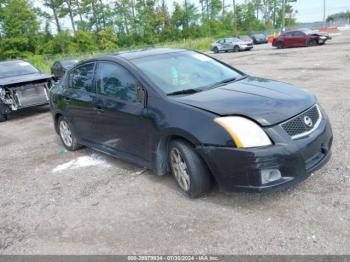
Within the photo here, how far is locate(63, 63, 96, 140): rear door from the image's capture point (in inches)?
199

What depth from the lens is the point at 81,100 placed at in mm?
5188

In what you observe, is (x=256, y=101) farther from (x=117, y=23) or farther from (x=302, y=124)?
(x=117, y=23)

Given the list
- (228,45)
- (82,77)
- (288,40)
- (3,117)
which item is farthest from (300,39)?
(82,77)

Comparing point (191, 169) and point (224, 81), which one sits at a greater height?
point (224, 81)

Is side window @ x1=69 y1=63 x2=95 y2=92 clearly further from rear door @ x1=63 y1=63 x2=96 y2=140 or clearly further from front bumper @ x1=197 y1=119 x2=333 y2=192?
front bumper @ x1=197 y1=119 x2=333 y2=192

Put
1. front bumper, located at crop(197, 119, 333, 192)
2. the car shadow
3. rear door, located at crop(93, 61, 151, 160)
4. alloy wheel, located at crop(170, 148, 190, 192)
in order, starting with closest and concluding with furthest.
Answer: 1. front bumper, located at crop(197, 119, 333, 192)
2. alloy wheel, located at crop(170, 148, 190, 192)
3. rear door, located at crop(93, 61, 151, 160)
4. the car shadow

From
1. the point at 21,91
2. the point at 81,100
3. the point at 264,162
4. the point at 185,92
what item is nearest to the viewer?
the point at 264,162

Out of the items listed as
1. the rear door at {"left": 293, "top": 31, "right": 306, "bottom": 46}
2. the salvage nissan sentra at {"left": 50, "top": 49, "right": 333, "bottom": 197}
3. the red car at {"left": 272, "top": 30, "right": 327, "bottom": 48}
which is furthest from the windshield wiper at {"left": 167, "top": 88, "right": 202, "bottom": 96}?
the rear door at {"left": 293, "top": 31, "right": 306, "bottom": 46}

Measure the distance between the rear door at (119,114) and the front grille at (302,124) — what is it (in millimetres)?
1521

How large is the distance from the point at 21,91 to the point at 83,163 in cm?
516

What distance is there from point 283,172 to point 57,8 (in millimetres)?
57269

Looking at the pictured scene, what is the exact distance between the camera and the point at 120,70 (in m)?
4.49

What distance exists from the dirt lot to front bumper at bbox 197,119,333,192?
1.09ft

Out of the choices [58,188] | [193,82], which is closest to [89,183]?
[58,188]
